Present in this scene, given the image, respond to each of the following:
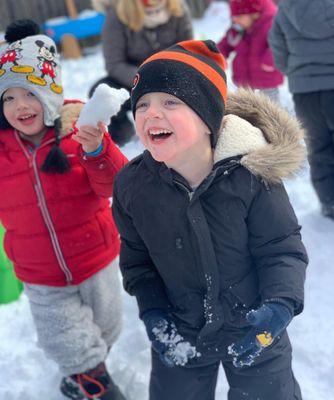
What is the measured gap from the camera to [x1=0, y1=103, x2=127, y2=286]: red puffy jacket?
2264 mm

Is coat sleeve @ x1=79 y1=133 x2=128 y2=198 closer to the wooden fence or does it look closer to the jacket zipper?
the jacket zipper

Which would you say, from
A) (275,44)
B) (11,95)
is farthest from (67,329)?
(275,44)

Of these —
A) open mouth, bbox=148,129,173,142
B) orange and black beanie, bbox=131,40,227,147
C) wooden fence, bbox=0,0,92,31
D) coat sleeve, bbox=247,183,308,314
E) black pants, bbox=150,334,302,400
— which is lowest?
wooden fence, bbox=0,0,92,31

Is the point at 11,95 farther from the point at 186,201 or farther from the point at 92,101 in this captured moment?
the point at 186,201

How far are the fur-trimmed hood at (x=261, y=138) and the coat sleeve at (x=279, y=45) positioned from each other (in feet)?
5.59

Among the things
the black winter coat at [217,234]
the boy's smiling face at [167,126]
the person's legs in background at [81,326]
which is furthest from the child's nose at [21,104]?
the person's legs in background at [81,326]

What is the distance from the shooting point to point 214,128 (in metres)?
1.77

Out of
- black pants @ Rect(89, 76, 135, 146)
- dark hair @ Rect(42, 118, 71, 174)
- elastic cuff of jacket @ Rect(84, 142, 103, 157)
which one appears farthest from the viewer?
black pants @ Rect(89, 76, 135, 146)

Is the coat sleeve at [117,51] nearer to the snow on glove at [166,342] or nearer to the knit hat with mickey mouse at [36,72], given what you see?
the knit hat with mickey mouse at [36,72]

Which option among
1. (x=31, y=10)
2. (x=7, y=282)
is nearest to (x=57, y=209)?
(x=7, y=282)

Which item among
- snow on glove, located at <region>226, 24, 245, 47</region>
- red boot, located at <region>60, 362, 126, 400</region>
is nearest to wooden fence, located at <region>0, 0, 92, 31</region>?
snow on glove, located at <region>226, 24, 245, 47</region>

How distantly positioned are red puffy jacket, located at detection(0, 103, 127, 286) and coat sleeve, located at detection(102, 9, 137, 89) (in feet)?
8.05

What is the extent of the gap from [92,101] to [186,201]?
1.62 feet

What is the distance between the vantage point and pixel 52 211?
2.29m
